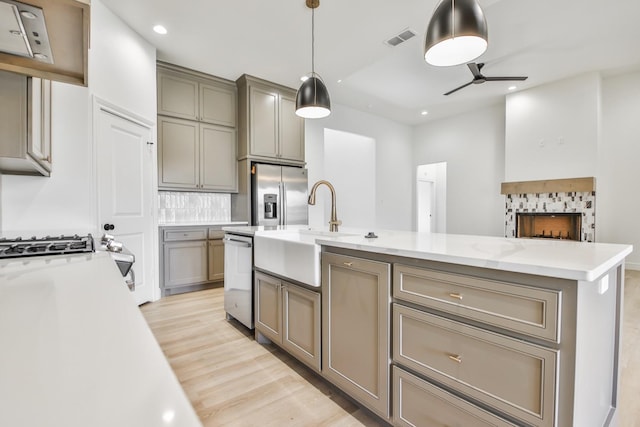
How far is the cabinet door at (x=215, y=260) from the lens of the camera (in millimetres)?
3893

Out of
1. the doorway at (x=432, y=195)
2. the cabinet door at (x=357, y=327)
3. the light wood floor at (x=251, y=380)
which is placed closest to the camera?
the cabinet door at (x=357, y=327)

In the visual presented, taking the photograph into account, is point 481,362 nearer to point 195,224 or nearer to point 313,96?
point 313,96

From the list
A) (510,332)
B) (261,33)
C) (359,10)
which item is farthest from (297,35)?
(510,332)

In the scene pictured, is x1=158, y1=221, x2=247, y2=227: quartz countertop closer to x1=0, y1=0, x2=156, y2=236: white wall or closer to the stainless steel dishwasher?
x1=0, y1=0, x2=156, y2=236: white wall

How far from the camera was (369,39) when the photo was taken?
3340 millimetres

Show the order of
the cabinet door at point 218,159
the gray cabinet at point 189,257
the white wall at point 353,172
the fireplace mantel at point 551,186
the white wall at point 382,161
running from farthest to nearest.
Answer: the white wall at point 353,172
the white wall at point 382,161
the fireplace mantel at point 551,186
the cabinet door at point 218,159
the gray cabinet at point 189,257

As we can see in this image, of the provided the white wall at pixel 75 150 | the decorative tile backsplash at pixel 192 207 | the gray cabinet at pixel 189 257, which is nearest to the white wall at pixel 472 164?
the decorative tile backsplash at pixel 192 207

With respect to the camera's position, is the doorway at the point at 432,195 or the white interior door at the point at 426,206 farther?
the doorway at the point at 432,195

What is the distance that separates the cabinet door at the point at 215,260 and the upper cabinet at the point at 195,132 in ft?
2.55

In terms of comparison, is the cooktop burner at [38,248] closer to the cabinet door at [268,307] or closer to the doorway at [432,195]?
the cabinet door at [268,307]

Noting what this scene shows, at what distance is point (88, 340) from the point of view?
397 mm

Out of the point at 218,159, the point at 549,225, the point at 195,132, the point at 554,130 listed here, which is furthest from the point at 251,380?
the point at 554,130

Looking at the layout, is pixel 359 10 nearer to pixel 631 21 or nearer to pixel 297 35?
pixel 297 35

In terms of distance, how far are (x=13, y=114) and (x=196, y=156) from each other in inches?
112
